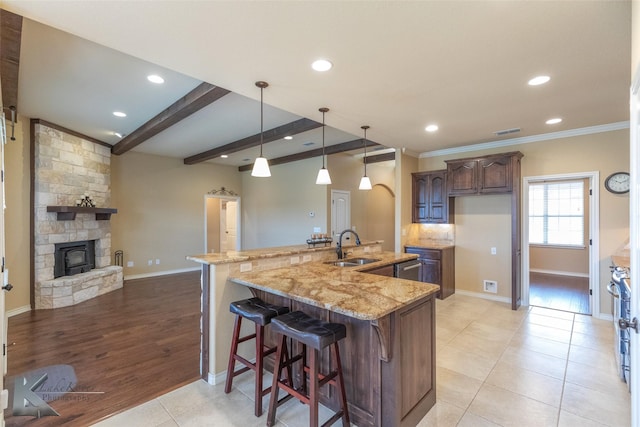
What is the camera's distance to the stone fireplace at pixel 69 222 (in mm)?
4609

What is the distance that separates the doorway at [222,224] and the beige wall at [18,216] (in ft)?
13.1

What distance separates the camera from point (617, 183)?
12.9ft

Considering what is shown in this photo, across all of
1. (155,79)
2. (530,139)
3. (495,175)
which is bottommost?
(495,175)

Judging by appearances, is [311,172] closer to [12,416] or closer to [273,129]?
[273,129]

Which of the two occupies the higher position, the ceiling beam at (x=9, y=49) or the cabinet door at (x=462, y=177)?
the ceiling beam at (x=9, y=49)

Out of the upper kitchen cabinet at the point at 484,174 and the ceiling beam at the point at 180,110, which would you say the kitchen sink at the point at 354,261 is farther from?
the upper kitchen cabinet at the point at 484,174

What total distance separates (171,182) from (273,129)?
3.82m

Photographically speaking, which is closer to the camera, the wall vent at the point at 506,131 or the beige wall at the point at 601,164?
the beige wall at the point at 601,164

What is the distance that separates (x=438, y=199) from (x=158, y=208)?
246 inches

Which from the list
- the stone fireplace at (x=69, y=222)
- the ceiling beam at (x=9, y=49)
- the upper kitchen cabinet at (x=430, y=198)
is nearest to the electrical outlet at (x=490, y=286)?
the upper kitchen cabinet at (x=430, y=198)

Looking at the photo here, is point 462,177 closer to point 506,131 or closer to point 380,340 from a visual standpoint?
point 506,131

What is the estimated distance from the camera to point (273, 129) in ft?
16.0

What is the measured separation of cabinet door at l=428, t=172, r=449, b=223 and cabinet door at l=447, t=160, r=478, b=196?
0.16m

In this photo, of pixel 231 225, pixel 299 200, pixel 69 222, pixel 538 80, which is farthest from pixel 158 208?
pixel 538 80
